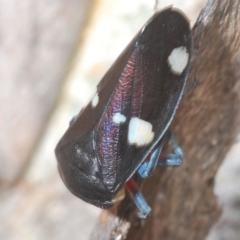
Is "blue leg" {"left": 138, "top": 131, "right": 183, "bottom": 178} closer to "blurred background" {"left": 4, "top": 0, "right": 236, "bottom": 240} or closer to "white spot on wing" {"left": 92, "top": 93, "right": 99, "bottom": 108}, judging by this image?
"white spot on wing" {"left": 92, "top": 93, "right": 99, "bottom": 108}

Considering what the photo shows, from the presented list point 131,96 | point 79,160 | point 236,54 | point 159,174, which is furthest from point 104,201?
point 236,54

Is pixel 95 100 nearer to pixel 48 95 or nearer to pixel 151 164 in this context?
pixel 151 164

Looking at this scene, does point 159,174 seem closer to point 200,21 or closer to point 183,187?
point 183,187

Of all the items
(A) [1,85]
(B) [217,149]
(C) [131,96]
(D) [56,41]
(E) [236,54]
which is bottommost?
(A) [1,85]

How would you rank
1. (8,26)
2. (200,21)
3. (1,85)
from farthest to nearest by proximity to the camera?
(1,85) → (8,26) → (200,21)

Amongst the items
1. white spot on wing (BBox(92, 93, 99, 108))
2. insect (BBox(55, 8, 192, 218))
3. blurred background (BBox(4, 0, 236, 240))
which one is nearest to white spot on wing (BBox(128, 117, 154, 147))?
insect (BBox(55, 8, 192, 218))

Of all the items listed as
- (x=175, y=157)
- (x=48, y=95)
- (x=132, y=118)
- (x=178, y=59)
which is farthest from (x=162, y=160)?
(x=48, y=95)

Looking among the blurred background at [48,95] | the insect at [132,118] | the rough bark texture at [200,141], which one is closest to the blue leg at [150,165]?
the insect at [132,118]
